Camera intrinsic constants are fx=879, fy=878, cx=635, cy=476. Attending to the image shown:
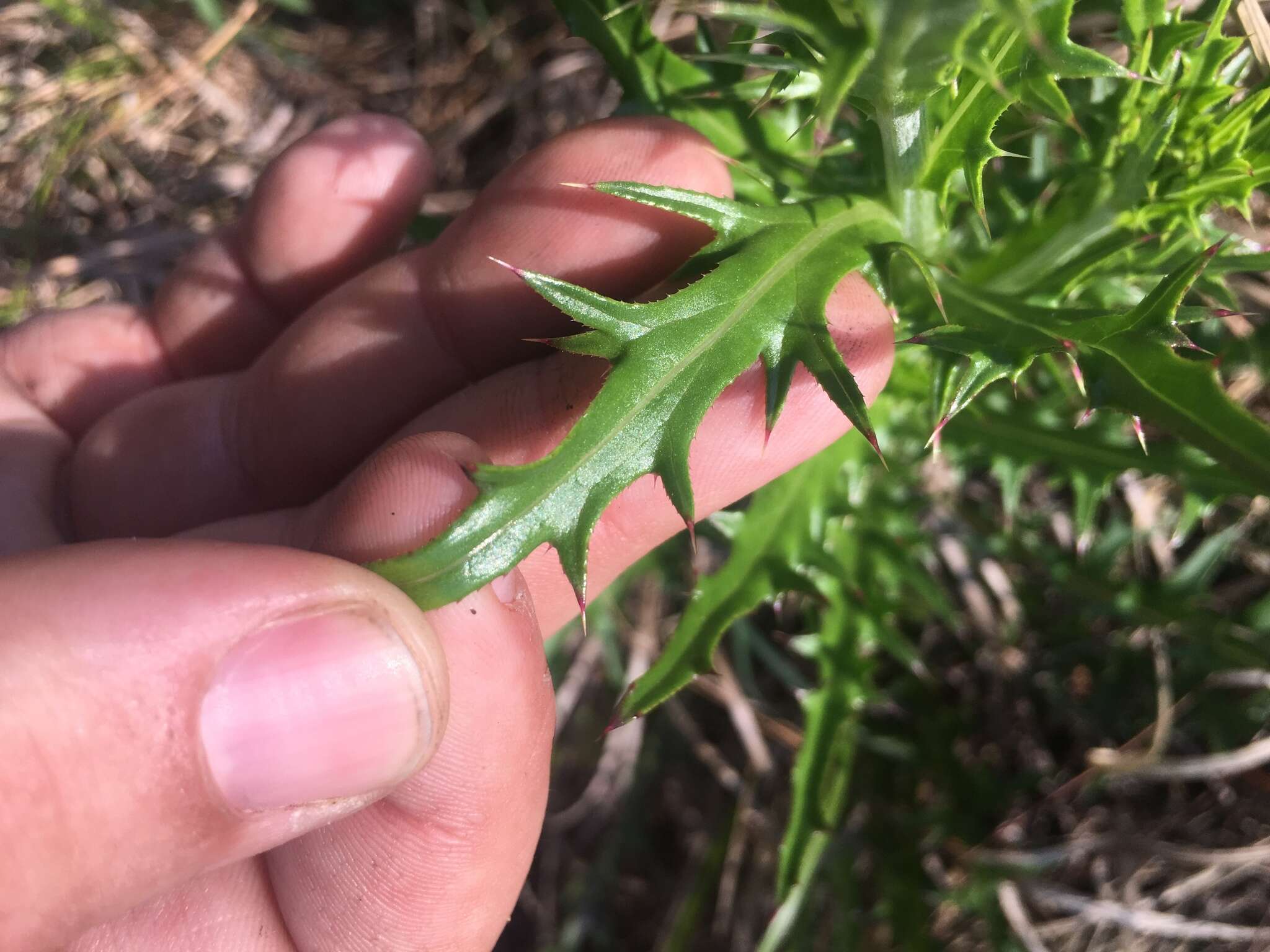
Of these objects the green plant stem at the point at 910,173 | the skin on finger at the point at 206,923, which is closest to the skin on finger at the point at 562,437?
the green plant stem at the point at 910,173

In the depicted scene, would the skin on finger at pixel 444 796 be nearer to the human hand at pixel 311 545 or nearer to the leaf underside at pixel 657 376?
the human hand at pixel 311 545

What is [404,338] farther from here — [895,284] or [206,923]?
[206,923]

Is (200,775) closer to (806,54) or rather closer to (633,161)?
(633,161)

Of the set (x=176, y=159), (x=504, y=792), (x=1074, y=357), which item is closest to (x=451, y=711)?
(x=504, y=792)

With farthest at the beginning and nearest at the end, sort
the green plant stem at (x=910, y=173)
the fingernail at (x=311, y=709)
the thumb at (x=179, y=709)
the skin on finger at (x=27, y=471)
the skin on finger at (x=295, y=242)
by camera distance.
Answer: the skin on finger at (x=295, y=242)
the skin on finger at (x=27, y=471)
the green plant stem at (x=910, y=173)
the fingernail at (x=311, y=709)
the thumb at (x=179, y=709)

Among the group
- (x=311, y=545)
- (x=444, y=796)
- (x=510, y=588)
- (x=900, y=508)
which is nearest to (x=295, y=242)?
(x=311, y=545)

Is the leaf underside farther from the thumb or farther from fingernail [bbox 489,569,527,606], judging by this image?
fingernail [bbox 489,569,527,606]
